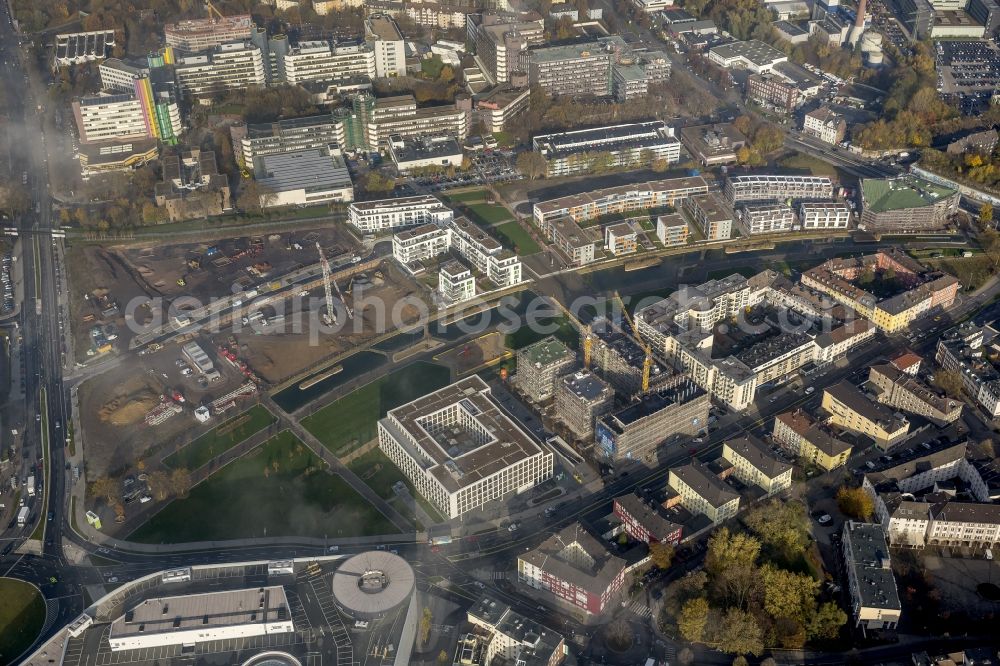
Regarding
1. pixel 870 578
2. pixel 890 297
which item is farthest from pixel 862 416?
pixel 890 297

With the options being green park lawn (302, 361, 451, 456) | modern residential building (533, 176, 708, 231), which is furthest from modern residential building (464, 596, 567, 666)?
modern residential building (533, 176, 708, 231)

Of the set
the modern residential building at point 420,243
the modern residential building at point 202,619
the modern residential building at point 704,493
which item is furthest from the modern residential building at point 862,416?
the modern residential building at point 202,619

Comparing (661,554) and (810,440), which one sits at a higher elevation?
(810,440)

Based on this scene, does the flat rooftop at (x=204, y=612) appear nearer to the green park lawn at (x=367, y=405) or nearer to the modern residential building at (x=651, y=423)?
the green park lawn at (x=367, y=405)

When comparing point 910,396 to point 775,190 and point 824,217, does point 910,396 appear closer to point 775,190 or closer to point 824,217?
point 824,217

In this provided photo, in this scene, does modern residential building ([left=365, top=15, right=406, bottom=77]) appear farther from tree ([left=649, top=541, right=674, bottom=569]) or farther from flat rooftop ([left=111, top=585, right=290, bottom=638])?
flat rooftop ([left=111, top=585, right=290, bottom=638])

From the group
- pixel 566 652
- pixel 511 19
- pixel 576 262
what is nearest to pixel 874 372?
pixel 576 262

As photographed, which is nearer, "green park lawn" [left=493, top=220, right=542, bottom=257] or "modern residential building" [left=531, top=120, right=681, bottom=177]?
"green park lawn" [left=493, top=220, right=542, bottom=257]
